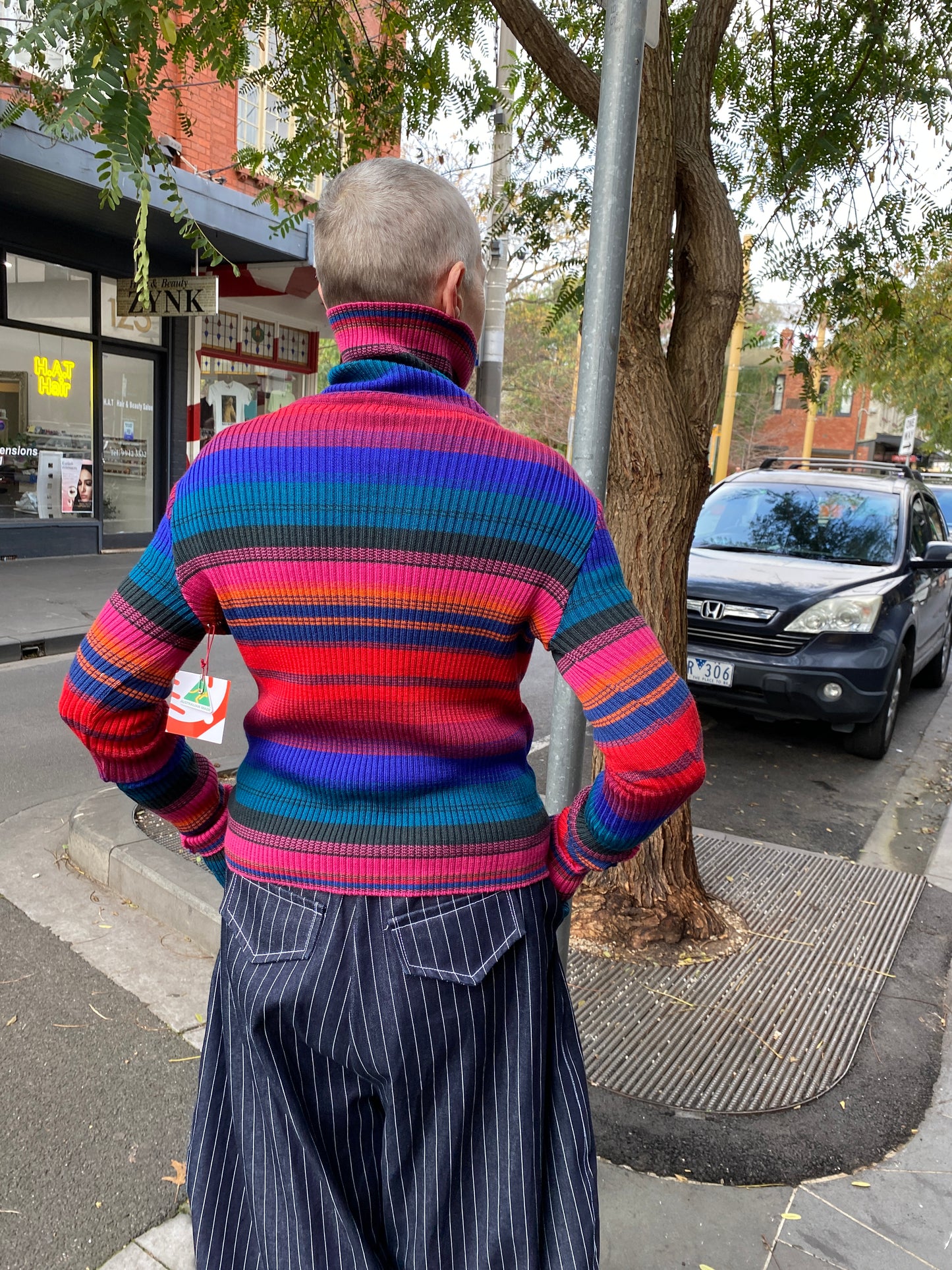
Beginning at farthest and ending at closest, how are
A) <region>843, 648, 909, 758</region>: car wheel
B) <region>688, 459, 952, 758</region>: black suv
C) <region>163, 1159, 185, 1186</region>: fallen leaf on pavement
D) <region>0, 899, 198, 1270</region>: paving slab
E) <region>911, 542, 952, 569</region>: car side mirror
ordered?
<region>911, 542, 952, 569</region>: car side mirror, <region>843, 648, 909, 758</region>: car wheel, <region>688, 459, 952, 758</region>: black suv, <region>163, 1159, 185, 1186</region>: fallen leaf on pavement, <region>0, 899, 198, 1270</region>: paving slab

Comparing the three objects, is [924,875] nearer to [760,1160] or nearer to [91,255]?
[760,1160]

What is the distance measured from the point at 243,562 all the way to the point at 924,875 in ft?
13.5

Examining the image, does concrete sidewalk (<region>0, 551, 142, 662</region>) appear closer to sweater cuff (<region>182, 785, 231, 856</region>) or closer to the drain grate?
the drain grate

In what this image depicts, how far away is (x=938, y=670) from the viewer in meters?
9.07

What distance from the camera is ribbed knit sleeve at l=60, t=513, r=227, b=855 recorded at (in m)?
1.26

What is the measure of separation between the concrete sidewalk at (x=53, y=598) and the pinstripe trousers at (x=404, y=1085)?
596 centimetres

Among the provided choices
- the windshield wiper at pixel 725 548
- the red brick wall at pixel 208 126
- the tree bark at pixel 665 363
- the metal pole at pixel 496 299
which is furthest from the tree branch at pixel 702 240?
the red brick wall at pixel 208 126

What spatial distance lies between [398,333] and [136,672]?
56 cm

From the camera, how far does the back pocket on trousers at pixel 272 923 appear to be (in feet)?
3.95

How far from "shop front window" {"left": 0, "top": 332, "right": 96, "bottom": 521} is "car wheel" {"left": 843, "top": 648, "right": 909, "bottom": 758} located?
9.58 metres

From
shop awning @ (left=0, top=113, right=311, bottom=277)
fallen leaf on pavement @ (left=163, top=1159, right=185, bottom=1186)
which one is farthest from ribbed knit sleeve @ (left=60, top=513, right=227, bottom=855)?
shop awning @ (left=0, top=113, right=311, bottom=277)

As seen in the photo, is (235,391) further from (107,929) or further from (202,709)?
(202,709)

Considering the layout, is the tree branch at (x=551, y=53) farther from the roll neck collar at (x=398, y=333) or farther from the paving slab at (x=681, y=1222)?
the paving slab at (x=681, y=1222)

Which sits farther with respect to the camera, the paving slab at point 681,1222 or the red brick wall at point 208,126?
the red brick wall at point 208,126
